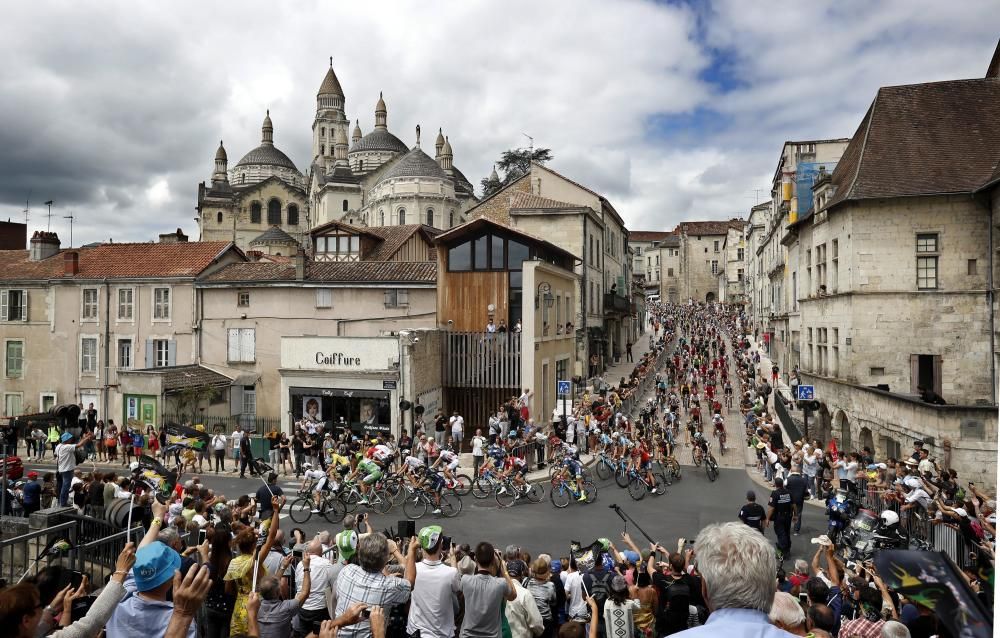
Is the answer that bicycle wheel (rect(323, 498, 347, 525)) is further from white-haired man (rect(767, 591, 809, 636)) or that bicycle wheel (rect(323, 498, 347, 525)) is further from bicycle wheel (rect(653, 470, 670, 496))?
white-haired man (rect(767, 591, 809, 636))

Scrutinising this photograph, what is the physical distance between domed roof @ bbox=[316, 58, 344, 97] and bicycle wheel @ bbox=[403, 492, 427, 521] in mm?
101080

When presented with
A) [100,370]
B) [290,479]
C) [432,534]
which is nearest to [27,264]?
[100,370]

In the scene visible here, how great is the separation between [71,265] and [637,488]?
3027 centimetres

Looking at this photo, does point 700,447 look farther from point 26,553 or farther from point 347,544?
point 26,553

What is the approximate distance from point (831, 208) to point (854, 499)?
1471 centimetres

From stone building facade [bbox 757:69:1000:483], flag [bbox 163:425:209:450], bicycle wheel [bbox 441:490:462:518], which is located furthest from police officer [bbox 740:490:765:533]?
flag [bbox 163:425:209:450]

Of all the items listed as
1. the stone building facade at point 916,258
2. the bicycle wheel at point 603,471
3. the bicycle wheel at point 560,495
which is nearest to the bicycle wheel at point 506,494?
the bicycle wheel at point 560,495

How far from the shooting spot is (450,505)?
15.1 meters

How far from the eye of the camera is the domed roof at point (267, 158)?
94.0 metres

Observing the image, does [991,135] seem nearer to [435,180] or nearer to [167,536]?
[167,536]

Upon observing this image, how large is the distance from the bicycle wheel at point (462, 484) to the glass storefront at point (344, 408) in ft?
22.3

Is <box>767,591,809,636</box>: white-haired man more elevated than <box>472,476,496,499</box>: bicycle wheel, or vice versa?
<box>767,591,809,636</box>: white-haired man

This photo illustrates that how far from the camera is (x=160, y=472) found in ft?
47.0

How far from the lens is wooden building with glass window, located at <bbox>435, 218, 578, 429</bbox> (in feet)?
81.9
